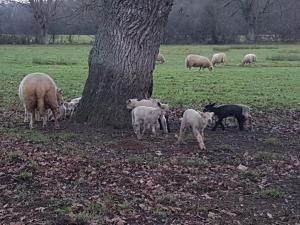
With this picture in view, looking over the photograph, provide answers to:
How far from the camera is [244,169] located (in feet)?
30.6

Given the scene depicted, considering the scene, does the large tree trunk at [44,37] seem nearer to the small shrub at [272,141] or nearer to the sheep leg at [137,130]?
the sheep leg at [137,130]

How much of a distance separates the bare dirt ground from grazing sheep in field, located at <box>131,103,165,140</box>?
9.4 inches

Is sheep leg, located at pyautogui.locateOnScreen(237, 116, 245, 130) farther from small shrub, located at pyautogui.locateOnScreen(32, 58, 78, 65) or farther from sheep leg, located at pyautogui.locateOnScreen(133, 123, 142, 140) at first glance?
small shrub, located at pyautogui.locateOnScreen(32, 58, 78, 65)

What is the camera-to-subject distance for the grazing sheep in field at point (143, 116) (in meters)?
11.3

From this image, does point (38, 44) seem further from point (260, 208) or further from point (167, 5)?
point (260, 208)

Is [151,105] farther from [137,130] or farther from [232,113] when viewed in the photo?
[232,113]

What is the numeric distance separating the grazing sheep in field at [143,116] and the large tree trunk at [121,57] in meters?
0.83

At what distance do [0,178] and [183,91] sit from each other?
13.4 m

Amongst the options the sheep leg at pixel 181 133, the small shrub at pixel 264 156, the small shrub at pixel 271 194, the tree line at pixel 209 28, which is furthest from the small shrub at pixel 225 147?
the tree line at pixel 209 28

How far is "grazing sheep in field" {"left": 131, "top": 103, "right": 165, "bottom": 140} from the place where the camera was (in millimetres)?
11297

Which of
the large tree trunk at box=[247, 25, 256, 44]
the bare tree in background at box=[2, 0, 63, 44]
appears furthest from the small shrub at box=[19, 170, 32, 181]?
the large tree trunk at box=[247, 25, 256, 44]

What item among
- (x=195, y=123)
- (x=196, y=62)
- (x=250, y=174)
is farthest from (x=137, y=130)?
(x=196, y=62)

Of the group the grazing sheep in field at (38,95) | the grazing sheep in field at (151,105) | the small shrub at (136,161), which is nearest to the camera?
the small shrub at (136,161)

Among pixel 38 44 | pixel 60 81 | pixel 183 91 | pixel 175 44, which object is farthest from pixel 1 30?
pixel 183 91
